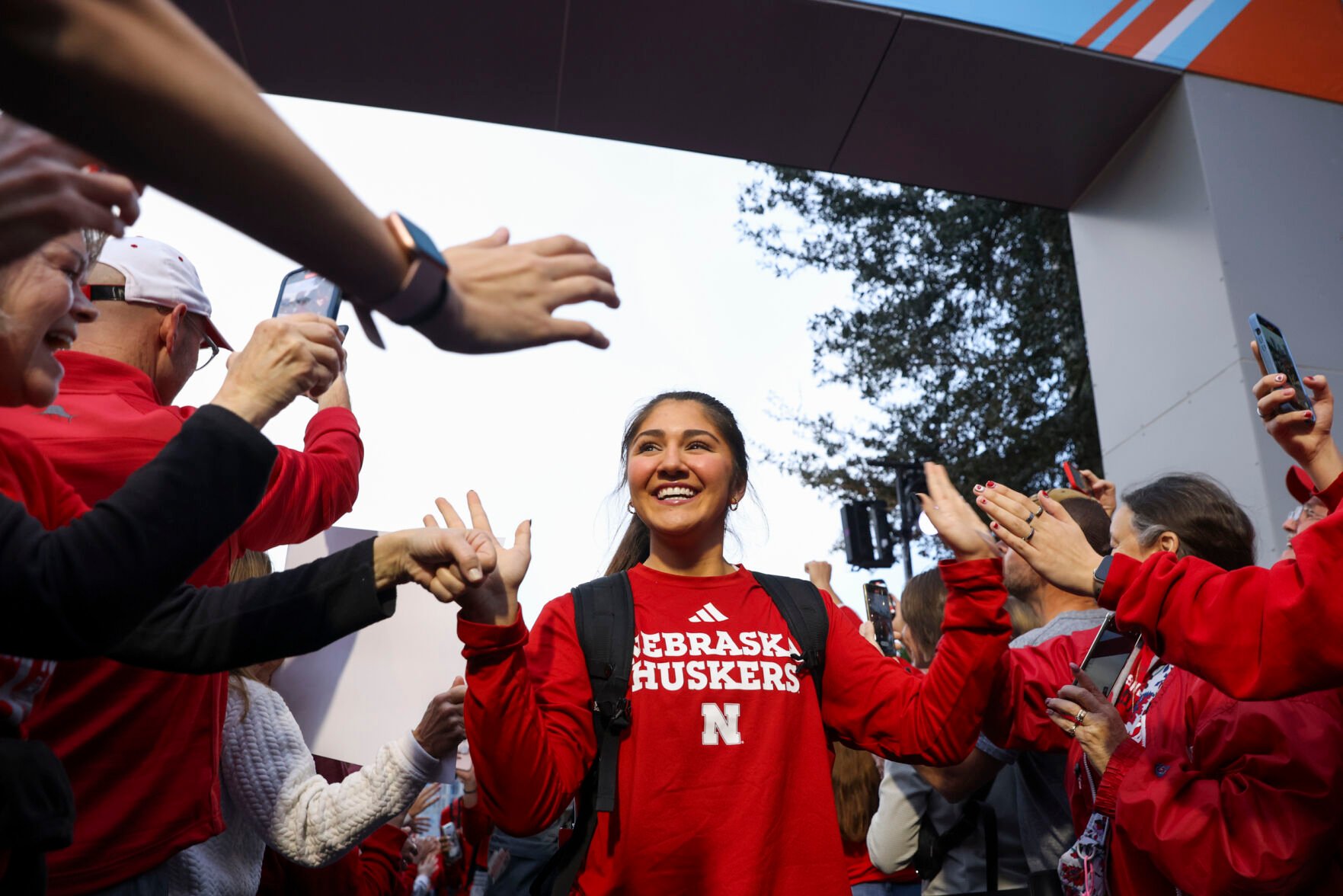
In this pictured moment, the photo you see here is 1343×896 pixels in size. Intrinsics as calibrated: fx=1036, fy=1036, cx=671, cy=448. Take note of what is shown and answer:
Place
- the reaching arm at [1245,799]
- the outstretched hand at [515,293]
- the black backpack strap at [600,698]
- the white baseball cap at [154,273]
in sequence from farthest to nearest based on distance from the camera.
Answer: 1. the white baseball cap at [154,273]
2. the black backpack strap at [600,698]
3. the reaching arm at [1245,799]
4. the outstretched hand at [515,293]

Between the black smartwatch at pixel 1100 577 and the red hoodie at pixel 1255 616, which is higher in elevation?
the black smartwatch at pixel 1100 577

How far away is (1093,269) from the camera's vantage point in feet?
19.7

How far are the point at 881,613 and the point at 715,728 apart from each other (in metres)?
1.47

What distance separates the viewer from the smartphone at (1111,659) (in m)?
2.67

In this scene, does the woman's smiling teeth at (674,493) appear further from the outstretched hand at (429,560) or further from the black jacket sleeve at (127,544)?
the black jacket sleeve at (127,544)

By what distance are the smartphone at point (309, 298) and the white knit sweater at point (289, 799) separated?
868 millimetres

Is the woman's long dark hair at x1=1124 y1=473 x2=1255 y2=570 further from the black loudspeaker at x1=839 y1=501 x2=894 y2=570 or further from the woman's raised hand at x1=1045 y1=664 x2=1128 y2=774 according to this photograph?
the black loudspeaker at x1=839 y1=501 x2=894 y2=570

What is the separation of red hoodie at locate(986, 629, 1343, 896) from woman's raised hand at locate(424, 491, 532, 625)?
120 centimetres

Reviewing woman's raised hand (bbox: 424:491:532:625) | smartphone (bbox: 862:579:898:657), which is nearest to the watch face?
woman's raised hand (bbox: 424:491:532:625)

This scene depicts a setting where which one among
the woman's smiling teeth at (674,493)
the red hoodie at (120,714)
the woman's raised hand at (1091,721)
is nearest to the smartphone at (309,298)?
the red hoodie at (120,714)

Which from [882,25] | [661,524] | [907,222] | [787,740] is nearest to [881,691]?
[787,740]

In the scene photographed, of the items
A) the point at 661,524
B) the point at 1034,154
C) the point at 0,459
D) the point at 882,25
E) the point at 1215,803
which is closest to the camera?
the point at 0,459

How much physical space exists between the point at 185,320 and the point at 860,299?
13665mm

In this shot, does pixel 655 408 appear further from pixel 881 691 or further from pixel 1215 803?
pixel 1215 803
